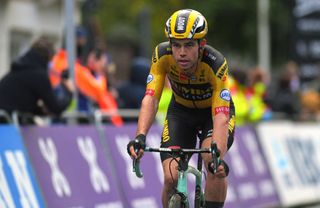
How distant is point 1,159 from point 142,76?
5127mm

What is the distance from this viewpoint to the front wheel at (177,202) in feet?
24.8

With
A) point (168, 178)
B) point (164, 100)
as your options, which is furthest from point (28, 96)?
point (164, 100)

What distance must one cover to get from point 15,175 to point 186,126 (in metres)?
1.76

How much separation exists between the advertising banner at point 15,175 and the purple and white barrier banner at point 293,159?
250 inches

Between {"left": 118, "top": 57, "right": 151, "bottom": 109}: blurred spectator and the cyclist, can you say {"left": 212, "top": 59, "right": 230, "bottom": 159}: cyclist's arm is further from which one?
{"left": 118, "top": 57, "right": 151, "bottom": 109}: blurred spectator

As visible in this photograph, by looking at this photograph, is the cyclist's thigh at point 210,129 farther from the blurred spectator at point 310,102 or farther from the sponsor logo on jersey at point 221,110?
the blurred spectator at point 310,102

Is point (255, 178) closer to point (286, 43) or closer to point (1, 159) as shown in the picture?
point (1, 159)

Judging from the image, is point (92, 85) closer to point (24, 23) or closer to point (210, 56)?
point (210, 56)

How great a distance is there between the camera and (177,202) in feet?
24.9

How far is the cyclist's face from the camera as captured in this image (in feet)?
25.4

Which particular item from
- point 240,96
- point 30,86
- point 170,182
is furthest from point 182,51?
point 240,96

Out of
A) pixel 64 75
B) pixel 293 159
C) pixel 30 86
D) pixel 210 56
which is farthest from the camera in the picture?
pixel 293 159

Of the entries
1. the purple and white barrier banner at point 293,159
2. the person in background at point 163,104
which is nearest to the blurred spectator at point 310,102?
the purple and white barrier banner at point 293,159

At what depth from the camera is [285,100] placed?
1770 cm
